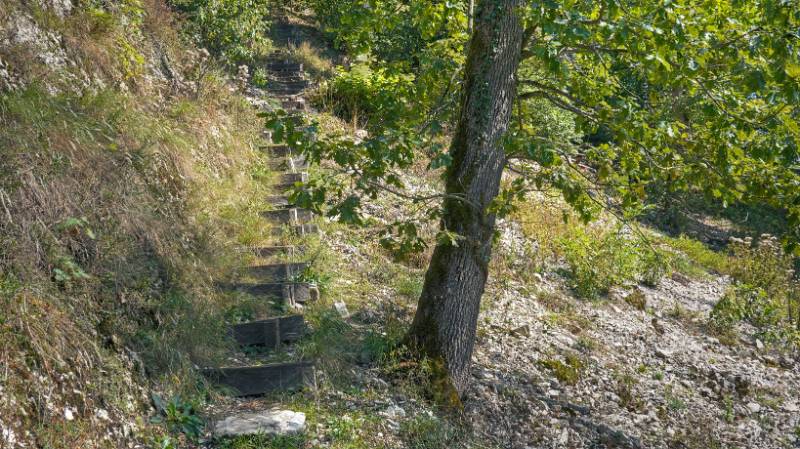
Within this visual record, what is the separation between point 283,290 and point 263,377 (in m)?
1.47

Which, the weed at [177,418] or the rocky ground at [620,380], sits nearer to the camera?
the weed at [177,418]

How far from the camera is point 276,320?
6.00 meters

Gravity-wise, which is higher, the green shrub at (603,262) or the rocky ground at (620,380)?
the green shrub at (603,262)

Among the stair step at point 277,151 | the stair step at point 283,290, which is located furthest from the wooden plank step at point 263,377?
the stair step at point 277,151

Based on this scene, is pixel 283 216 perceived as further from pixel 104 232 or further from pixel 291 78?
pixel 291 78

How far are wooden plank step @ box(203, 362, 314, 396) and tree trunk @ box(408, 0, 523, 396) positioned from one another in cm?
117

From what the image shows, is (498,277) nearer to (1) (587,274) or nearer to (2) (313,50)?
(1) (587,274)

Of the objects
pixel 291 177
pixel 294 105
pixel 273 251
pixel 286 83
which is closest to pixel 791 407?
pixel 273 251

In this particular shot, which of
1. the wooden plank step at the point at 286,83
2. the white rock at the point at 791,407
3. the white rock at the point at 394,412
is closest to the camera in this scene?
the white rock at the point at 394,412

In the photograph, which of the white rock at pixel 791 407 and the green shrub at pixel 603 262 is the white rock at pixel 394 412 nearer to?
the green shrub at pixel 603 262

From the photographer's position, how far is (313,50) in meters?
18.7

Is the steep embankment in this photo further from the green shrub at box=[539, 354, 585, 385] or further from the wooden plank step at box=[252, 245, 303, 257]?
the green shrub at box=[539, 354, 585, 385]

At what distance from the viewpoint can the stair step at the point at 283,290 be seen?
6.51m

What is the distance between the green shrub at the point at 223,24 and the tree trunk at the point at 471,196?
21.9 feet
